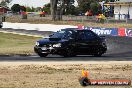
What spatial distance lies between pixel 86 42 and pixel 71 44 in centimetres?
98

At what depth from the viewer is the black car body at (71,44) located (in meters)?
21.6

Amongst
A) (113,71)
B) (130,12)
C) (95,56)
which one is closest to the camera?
(113,71)

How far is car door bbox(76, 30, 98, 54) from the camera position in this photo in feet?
73.7

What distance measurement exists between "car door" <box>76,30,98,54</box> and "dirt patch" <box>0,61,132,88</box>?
4.01 meters

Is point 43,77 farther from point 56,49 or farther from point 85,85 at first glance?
point 56,49

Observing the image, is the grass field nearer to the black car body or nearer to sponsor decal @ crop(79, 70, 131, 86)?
the black car body

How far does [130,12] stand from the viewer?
267ft

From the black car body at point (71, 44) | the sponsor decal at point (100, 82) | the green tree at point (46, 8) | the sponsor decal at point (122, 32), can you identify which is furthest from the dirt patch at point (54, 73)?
the green tree at point (46, 8)

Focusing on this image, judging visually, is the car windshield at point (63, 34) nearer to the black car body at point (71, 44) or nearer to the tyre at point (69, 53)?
the black car body at point (71, 44)

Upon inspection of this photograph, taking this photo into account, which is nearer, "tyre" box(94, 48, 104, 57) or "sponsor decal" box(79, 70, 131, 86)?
"sponsor decal" box(79, 70, 131, 86)

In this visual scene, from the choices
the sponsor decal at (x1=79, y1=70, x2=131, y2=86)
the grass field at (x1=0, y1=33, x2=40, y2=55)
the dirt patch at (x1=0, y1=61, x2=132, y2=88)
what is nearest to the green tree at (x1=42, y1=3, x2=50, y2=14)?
the grass field at (x1=0, y1=33, x2=40, y2=55)

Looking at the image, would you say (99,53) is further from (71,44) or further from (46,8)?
(46,8)

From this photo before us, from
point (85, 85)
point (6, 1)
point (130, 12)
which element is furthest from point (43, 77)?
point (6, 1)

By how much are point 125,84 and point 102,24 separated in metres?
43.3
